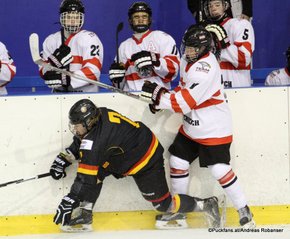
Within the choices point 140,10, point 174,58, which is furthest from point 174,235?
point 140,10

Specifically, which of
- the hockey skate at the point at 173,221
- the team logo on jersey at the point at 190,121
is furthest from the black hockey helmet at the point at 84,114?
the hockey skate at the point at 173,221

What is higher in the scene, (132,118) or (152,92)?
(152,92)

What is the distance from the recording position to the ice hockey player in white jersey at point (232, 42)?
4578 millimetres

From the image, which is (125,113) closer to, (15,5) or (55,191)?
(55,191)

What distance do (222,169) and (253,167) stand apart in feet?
1.07

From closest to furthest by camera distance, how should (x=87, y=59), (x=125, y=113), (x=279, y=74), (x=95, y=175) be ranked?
1. (x=95, y=175)
2. (x=125, y=113)
3. (x=87, y=59)
4. (x=279, y=74)

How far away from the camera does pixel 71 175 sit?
4316 mm

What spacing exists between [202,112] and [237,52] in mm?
681

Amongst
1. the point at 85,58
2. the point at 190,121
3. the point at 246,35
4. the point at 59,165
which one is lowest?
the point at 59,165

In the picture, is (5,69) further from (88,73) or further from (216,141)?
(216,141)

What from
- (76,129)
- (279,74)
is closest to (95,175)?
(76,129)

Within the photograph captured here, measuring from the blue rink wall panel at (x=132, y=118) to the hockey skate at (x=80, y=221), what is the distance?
0.49ft

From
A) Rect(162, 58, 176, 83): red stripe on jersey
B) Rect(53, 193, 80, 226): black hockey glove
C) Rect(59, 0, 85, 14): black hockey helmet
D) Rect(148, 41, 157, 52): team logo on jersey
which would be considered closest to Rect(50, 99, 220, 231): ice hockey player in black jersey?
Rect(53, 193, 80, 226): black hockey glove

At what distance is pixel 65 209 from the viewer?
3.93 m
